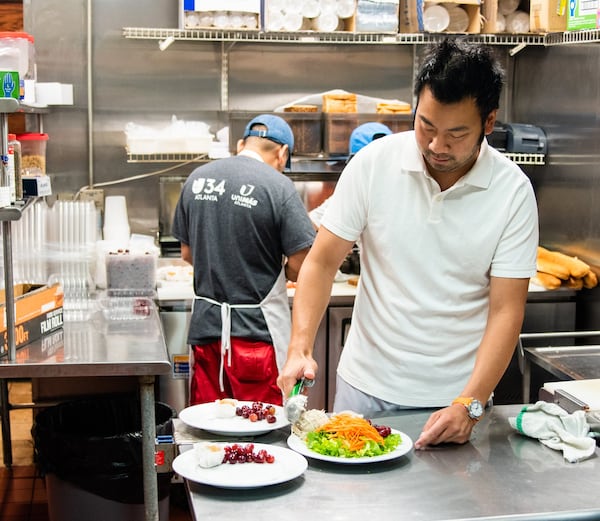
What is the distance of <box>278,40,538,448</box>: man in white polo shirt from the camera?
221 centimetres

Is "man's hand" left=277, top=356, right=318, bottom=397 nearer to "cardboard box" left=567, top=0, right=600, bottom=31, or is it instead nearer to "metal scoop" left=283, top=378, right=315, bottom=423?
"metal scoop" left=283, top=378, right=315, bottom=423

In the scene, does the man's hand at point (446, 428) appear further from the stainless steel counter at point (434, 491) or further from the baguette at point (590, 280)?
the baguette at point (590, 280)

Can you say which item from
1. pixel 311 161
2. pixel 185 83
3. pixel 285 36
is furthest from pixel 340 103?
pixel 185 83

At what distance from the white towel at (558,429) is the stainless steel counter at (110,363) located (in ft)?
3.99

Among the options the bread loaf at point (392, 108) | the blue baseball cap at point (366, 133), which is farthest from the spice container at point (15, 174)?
the bread loaf at point (392, 108)

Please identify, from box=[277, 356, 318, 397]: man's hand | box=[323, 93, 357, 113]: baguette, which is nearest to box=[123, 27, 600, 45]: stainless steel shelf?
box=[323, 93, 357, 113]: baguette

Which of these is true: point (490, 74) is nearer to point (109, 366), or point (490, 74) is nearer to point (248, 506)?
point (248, 506)

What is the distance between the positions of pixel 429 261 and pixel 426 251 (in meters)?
0.03

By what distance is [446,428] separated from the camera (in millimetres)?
2023

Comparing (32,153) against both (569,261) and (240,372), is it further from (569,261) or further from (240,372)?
(569,261)

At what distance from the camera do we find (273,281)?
3.68 meters

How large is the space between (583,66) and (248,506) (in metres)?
3.67

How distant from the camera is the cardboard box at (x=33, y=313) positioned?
296 centimetres

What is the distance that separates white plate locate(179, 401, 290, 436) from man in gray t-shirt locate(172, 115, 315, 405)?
1.48m
